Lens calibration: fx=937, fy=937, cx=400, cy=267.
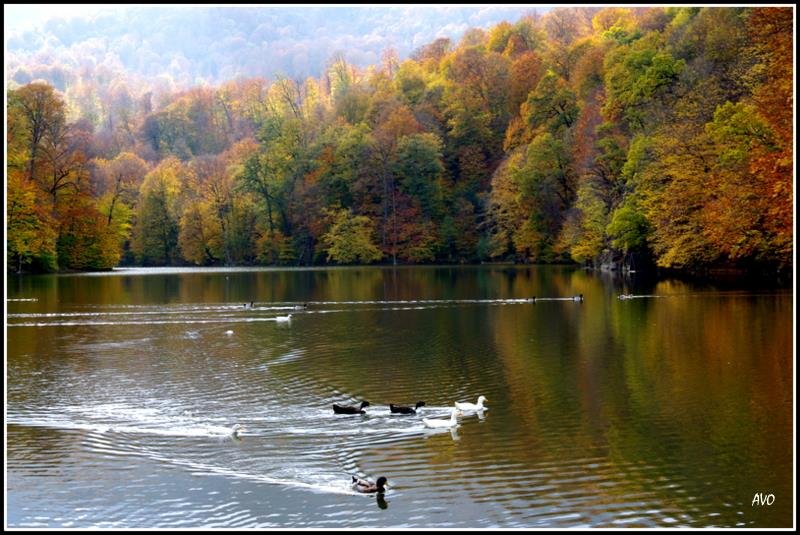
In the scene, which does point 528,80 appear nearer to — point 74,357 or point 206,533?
point 74,357

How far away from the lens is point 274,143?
333 ft

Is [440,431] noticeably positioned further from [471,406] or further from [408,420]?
[471,406]

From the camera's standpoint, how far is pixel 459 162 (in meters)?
98.6

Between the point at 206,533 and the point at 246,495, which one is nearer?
the point at 206,533

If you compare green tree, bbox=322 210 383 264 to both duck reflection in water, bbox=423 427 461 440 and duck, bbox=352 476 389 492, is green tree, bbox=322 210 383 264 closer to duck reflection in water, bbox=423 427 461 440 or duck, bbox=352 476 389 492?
duck reflection in water, bbox=423 427 461 440

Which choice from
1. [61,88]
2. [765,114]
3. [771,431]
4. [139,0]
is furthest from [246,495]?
[61,88]

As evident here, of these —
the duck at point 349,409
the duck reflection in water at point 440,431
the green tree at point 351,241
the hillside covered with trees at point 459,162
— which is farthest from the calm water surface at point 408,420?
the green tree at point 351,241

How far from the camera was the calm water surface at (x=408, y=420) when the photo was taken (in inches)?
517

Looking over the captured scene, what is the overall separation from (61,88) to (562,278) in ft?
451

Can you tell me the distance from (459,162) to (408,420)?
8185 cm

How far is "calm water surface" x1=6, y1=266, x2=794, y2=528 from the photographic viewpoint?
1312 cm

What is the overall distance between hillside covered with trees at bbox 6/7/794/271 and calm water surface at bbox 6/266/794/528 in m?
11.1

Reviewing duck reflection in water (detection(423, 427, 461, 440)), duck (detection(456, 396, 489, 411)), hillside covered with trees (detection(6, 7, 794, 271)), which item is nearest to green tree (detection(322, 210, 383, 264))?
hillside covered with trees (detection(6, 7, 794, 271))

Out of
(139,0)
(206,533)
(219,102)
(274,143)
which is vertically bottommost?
(206,533)
